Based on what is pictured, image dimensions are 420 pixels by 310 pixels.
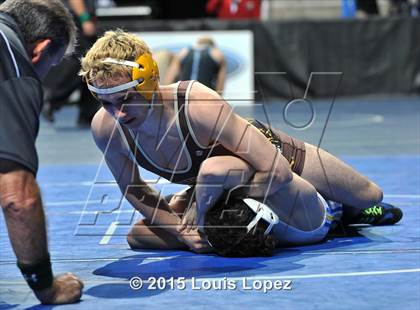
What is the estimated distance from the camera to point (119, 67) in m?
3.96

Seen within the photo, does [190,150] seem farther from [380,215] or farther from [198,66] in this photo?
[198,66]

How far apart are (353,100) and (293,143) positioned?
9.52 m

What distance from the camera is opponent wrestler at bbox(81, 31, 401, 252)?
4.00 metres

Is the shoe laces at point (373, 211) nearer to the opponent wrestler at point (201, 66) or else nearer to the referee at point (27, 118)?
the referee at point (27, 118)

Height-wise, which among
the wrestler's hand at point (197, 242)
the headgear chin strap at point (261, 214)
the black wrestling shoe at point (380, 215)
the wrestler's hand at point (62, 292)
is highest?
the wrestler's hand at point (62, 292)

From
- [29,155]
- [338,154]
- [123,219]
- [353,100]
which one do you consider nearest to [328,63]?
[353,100]

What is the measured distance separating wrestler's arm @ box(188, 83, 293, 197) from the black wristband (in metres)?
1.07

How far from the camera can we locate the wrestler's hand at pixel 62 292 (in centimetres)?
339

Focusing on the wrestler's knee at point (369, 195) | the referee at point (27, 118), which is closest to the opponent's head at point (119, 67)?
the referee at point (27, 118)

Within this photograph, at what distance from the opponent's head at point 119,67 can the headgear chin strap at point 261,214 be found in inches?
26.1

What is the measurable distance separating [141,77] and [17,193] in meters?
1.03

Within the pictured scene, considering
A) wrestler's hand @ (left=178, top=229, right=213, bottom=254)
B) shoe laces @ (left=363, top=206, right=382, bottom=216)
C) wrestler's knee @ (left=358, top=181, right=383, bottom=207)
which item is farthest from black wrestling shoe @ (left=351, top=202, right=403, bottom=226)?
wrestler's hand @ (left=178, top=229, right=213, bottom=254)

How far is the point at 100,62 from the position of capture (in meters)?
3.96

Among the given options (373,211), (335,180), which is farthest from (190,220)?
(373,211)
